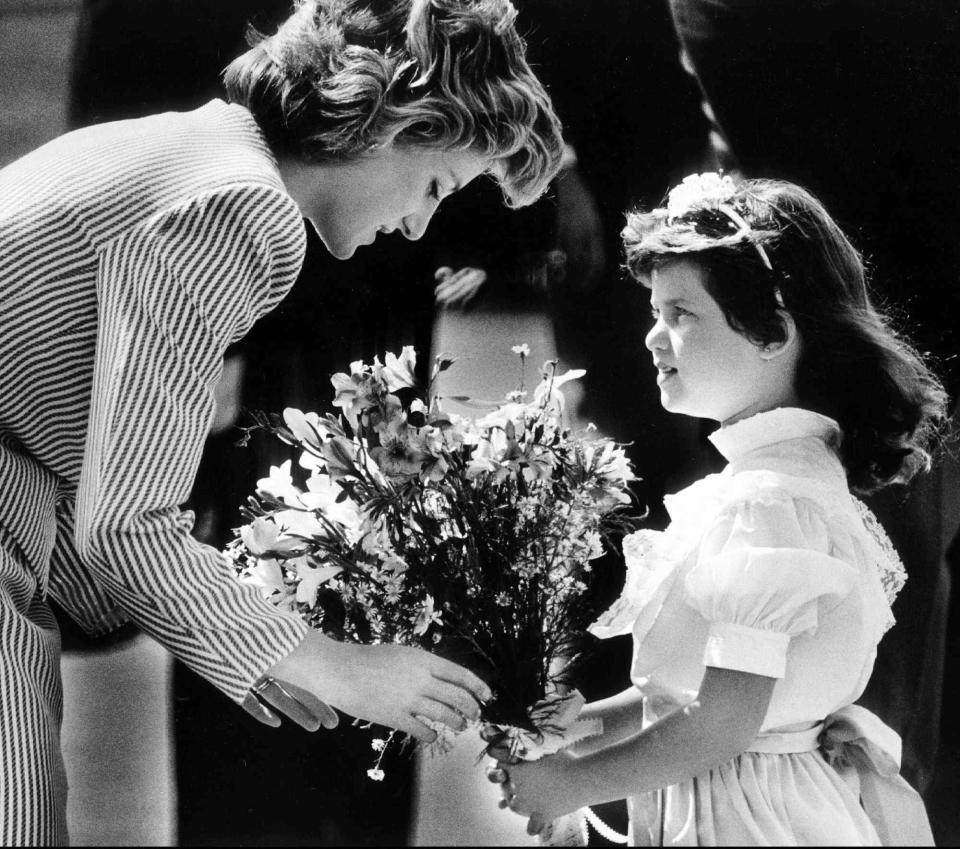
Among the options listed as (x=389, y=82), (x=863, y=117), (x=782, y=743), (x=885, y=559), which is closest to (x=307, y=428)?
(x=389, y=82)

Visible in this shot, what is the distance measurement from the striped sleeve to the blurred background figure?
1199 millimetres

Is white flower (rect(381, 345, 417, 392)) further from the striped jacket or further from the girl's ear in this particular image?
the girl's ear

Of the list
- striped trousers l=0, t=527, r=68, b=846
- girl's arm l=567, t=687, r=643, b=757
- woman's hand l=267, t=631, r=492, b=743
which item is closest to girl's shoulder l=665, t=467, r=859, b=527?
girl's arm l=567, t=687, r=643, b=757

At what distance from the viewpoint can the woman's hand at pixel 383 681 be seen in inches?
70.2

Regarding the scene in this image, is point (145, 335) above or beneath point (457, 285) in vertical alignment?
above

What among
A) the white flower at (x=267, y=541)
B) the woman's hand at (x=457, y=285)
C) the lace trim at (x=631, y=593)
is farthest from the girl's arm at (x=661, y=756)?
the woman's hand at (x=457, y=285)

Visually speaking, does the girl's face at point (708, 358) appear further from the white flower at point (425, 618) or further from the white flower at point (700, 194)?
the white flower at point (425, 618)

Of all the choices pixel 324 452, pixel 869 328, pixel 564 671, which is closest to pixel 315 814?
pixel 564 671

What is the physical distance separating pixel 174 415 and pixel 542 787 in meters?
0.84

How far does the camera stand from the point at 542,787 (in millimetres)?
1895

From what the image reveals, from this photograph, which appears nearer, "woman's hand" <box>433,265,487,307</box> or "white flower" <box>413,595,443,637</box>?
"white flower" <box>413,595,443,637</box>

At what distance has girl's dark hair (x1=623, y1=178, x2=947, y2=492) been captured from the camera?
6.64 ft

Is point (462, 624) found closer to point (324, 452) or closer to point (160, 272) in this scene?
point (324, 452)

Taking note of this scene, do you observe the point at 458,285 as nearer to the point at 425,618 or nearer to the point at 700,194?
the point at 700,194
